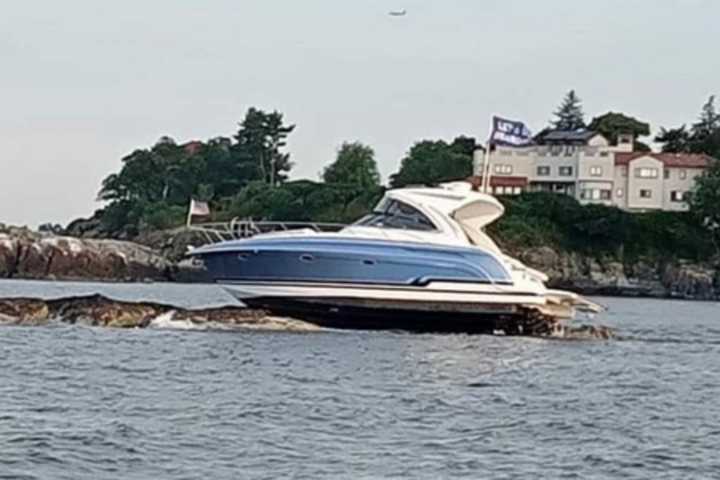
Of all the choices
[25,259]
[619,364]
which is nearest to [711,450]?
[619,364]

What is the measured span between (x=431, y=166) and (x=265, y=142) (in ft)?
77.4

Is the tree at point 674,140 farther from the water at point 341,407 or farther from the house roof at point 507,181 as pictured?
the water at point 341,407

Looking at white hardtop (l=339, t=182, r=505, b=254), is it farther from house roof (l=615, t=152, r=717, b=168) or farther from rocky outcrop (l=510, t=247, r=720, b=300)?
house roof (l=615, t=152, r=717, b=168)

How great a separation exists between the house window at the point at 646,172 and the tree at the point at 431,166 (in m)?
13.3

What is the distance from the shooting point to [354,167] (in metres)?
139

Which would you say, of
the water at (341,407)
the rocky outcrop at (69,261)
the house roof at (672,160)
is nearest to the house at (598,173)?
the house roof at (672,160)

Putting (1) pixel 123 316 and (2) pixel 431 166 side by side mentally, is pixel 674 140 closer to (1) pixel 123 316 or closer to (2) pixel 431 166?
(2) pixel 431 166

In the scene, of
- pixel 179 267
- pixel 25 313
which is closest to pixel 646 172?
pixel 179 267

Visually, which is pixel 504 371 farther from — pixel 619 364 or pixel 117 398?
pixel 117 398

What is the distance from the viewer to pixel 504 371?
3186 centimetres

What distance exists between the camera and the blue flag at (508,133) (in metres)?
47.9

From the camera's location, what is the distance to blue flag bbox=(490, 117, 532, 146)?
47.9 meters

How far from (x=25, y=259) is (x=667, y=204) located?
52950 millimetres

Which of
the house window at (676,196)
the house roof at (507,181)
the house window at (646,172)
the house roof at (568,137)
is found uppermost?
the house roof at (568,137)
